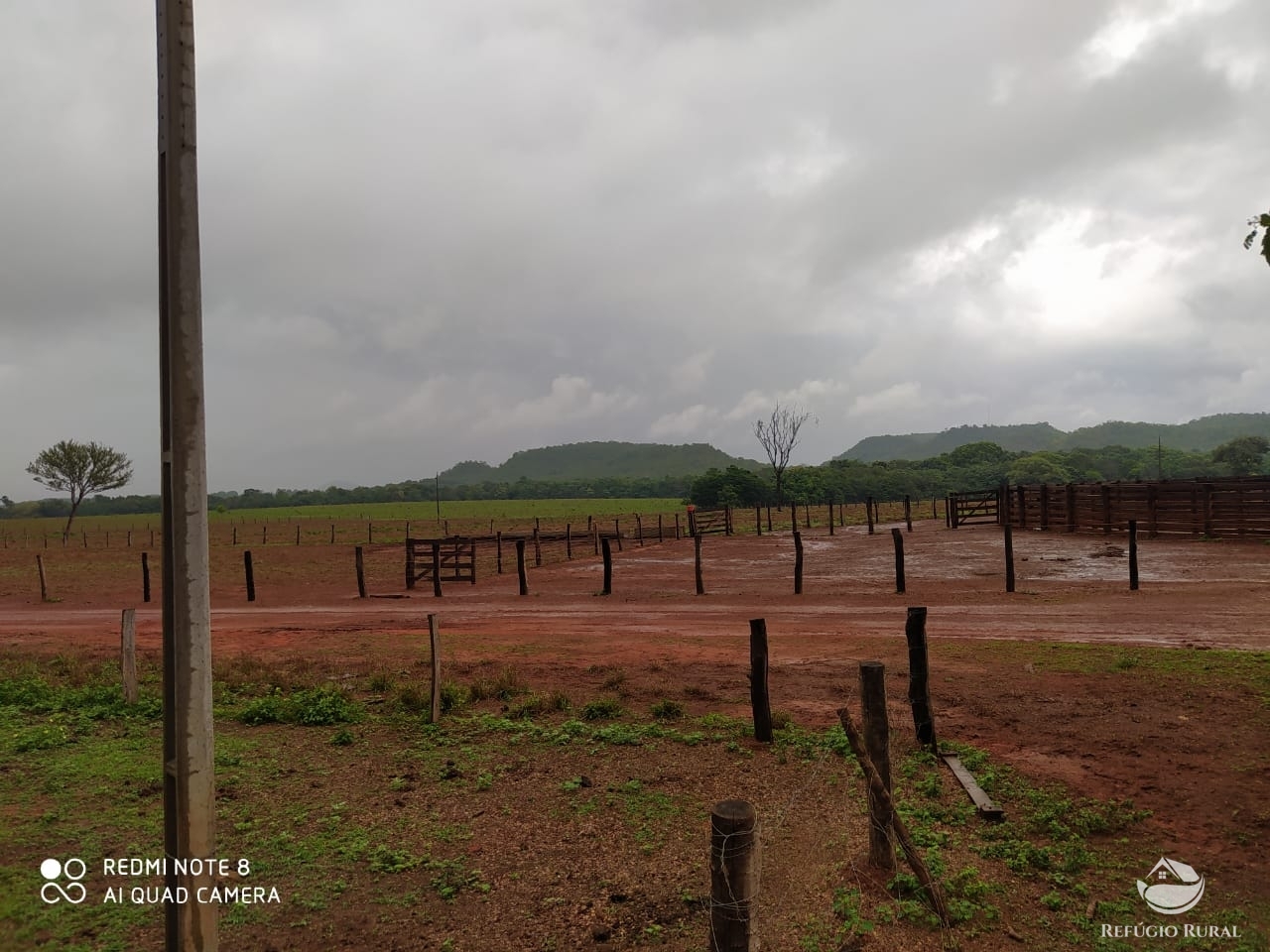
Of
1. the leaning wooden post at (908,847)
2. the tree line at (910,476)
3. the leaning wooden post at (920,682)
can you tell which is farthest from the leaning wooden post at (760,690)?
the tree line at (910,476)

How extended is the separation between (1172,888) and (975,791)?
160 centimetres

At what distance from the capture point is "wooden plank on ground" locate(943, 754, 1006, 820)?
6012 mm

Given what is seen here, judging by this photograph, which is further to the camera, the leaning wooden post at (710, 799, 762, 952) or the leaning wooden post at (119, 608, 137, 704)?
the leaning wooden post at (119, 608, 137, 704)

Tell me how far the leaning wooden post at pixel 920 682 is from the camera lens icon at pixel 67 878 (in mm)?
7380

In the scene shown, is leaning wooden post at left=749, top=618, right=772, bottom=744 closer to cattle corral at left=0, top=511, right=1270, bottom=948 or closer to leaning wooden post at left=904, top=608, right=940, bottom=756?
cattle corral at left=0, top=511, right=1270, bottom=948

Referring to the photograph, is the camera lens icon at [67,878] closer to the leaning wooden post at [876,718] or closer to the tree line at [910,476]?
the leaning wooden post at [876,718]

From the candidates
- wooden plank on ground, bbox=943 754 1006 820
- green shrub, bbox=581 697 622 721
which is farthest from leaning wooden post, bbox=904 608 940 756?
green shrub, bbox=581 697 622 721

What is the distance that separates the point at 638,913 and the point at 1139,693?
7.64 meters

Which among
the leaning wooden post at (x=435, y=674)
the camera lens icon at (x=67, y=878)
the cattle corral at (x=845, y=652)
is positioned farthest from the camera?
the leaning wooden post at (x=435, y=674)

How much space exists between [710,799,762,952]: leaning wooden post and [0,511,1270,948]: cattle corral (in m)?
1.04

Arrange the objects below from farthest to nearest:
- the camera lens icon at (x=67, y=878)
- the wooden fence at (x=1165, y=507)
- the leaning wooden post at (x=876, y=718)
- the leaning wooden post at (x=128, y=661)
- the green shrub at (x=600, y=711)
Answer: the wooden fence at (x=1165, y=507), the leaning wooden post at (x=128, y=661), the green shrub at (x=600, y=711), the leaning wooden post at (x=876, y=718), the camera lens icon at (x=67, y=878)

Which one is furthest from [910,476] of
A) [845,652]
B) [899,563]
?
[845,652]

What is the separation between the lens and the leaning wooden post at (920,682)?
24.3ft

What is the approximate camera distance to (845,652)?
40.8ft
